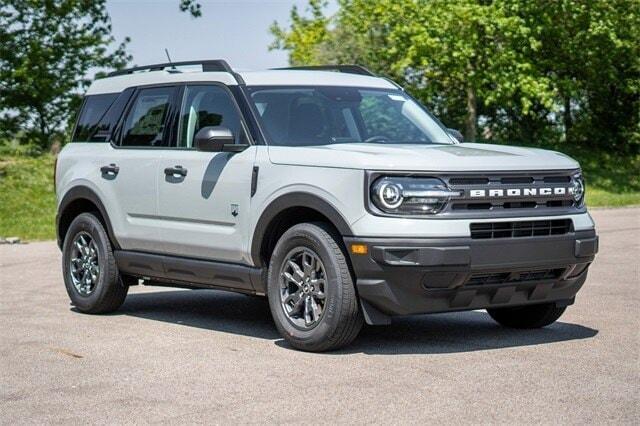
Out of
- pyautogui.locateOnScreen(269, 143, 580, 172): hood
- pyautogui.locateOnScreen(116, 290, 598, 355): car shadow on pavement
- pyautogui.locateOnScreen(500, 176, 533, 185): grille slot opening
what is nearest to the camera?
pyautogui.locateOnScreen(269, 143, 580, 172): hood

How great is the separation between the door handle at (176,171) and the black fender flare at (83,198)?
100 centimetres

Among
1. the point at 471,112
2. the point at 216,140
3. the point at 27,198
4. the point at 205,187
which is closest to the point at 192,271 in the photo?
the point at 205,187

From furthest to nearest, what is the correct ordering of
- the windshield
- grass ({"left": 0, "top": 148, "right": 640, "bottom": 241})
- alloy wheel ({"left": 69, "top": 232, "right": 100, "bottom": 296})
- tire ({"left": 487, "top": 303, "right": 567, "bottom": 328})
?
grass ({"left": 0, "top": 148, "right": 640, "bottom": 241}) → alloy wheel ({"left": 69, "top": 232, "right": 100, "bottom": 296}) → tire ({"left": 487, "top": 303, "right": 567, "bottom": 328}) → the windshield

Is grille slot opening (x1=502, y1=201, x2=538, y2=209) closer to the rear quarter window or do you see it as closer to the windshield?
the windshield

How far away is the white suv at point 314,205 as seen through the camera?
8062 millimetres

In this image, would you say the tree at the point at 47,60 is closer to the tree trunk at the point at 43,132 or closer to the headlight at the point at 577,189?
the tree trunk at the point at 43,132

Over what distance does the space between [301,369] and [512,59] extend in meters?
30.3

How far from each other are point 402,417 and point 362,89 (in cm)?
402

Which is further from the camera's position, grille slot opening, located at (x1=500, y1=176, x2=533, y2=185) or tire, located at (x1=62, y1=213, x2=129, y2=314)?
tire, located at (x1=62, y1=213, x2=129, y2=314)

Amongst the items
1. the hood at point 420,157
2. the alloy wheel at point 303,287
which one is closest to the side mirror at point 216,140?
the hood at point 420,157

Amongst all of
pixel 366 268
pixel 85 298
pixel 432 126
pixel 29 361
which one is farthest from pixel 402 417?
pixel 85 298

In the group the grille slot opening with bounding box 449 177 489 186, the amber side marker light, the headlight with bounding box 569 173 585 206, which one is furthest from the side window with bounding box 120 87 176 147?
the headlight with bounding box 569 173 585 206

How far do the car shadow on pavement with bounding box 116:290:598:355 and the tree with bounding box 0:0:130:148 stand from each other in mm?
24504

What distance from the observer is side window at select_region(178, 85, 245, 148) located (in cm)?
942
